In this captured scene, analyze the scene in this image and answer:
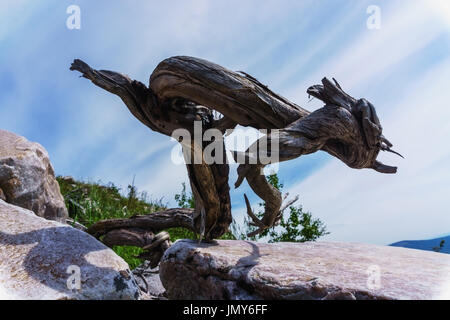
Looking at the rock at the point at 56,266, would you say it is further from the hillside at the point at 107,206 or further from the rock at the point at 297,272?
the hillside at the point at 107,206

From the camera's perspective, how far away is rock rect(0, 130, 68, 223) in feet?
19.8

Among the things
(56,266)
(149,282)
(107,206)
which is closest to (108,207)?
(107,206)

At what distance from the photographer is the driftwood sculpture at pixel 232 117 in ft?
12.4

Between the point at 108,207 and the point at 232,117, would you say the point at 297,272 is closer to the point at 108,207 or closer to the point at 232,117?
the point at 232,117

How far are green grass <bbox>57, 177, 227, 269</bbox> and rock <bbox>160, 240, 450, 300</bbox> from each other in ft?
14.8

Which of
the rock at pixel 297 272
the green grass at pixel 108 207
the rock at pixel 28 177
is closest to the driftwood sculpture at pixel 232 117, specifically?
the rock at pixel 297 272

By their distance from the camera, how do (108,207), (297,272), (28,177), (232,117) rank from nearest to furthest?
(297,272)
(232,117)
(28,177)
(108,207)

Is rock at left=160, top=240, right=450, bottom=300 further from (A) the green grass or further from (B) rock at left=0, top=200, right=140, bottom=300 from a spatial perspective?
(A) the green grass

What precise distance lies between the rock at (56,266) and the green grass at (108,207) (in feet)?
15.1

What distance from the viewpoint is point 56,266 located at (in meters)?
3.33

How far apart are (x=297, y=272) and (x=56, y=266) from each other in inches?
83.3

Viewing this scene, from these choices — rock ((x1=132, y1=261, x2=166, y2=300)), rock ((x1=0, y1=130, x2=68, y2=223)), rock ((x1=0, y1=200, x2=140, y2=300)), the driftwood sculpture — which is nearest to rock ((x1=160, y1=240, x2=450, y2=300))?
the driftwood sculpture
